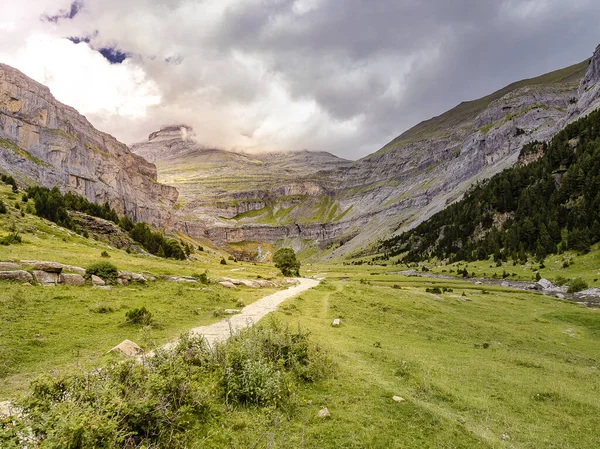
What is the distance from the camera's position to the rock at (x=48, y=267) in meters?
25.0

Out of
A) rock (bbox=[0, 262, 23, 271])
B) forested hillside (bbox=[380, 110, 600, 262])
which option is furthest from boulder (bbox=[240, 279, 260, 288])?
forested hillside (bbox=[380, 110, 600, 262])

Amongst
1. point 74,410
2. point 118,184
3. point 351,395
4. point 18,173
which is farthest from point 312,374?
point 118,184

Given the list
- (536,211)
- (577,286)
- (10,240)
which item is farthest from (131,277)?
Result: (536,211)

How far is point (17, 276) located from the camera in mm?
23141

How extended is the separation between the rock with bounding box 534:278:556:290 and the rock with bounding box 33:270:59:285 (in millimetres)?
74513

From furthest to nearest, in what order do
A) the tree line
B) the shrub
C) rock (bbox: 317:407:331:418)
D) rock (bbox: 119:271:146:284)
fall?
the tree line
rock (bbox: 119:271:146:284)
the shrub
rock (bbox: 317:407:331:418)

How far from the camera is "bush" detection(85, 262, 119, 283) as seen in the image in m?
27.9

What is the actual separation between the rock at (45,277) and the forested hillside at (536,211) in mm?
90360

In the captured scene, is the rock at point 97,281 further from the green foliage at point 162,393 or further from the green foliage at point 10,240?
the green foliage at point 162,393

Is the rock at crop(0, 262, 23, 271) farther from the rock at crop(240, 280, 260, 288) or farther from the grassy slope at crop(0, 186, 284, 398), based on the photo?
the rock at crop(240, 280, 260, 288)

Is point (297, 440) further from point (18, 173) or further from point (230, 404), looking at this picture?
point (18, 173)

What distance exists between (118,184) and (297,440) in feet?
723

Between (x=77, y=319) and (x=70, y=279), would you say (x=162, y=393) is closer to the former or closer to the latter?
(x=77, y=319)

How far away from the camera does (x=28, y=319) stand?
691 inches
